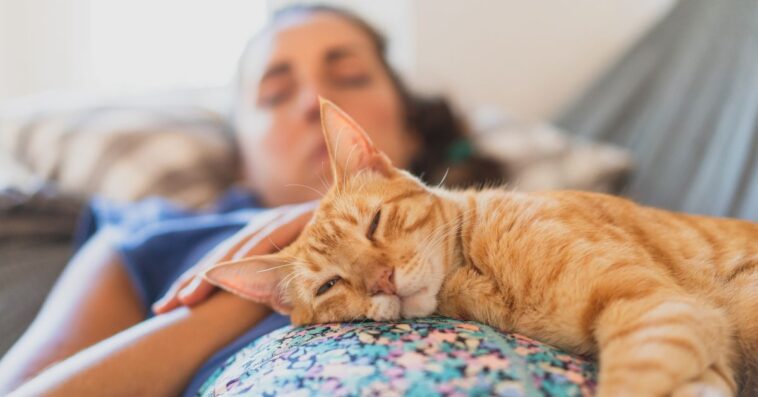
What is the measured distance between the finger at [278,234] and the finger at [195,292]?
0.29 ft

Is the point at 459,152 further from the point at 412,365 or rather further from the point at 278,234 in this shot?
the point at 412,365

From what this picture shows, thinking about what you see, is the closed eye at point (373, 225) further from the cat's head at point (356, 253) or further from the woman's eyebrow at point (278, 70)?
the woman's eyebrow at point (278, 70)

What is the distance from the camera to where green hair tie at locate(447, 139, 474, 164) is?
2371mm

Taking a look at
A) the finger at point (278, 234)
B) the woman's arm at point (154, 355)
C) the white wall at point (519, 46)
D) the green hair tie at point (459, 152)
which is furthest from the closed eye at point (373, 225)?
the white wall at point (519, 46)

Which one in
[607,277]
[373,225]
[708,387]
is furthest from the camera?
[373,225]

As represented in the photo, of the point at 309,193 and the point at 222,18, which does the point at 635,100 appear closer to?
the point at 309,193

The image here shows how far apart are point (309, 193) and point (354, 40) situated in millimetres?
598

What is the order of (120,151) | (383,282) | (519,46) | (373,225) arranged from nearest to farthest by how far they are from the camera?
(383,282) < (373,225) < (120,151) < (519,46)

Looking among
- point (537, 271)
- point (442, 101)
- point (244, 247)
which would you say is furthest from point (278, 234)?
point (442, 101)

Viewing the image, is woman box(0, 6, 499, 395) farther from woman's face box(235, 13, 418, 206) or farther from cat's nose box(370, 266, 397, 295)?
cat's nose box(370, 266, 397, 295)

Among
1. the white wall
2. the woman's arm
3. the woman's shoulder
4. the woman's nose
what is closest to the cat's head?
the woman's arm

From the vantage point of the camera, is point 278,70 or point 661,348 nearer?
point 661,348

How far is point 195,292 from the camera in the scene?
4.28 feet

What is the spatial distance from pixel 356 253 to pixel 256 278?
0.84 ft
